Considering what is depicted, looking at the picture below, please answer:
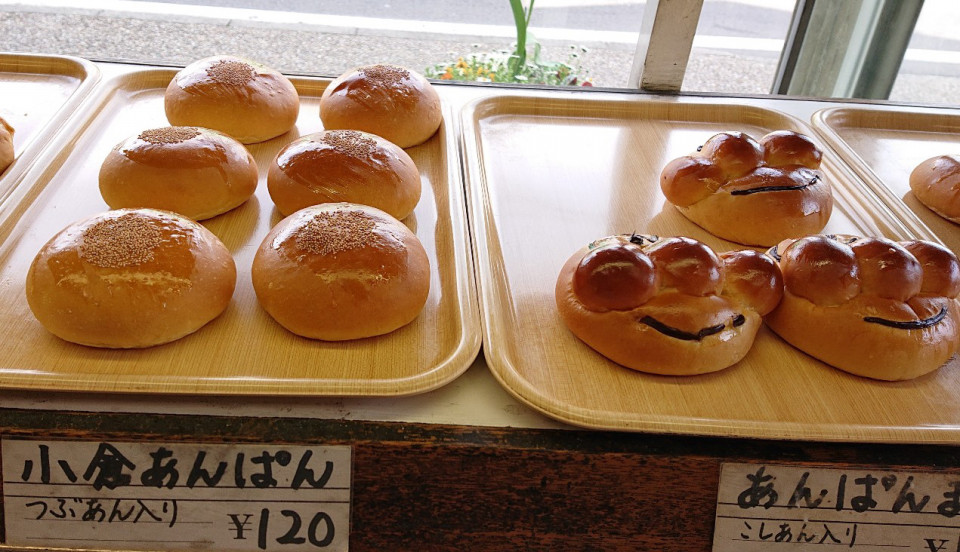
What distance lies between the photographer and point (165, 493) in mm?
965

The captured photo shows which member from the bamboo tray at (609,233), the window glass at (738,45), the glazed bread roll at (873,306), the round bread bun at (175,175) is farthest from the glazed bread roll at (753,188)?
the window glass at (738,45)

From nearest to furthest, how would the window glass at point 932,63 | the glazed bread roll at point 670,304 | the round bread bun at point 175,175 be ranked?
Result: the glazed bread roll at point 670,304
the round bread bun at point 175,175
the window glass at point 932,63

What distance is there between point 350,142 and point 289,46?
1.54 meters

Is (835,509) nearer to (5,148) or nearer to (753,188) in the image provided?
(753,188)

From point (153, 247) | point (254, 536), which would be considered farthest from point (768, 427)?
point (153, 247)

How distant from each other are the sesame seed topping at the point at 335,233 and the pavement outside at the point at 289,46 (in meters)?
1.46

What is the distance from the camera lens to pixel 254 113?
160 centimetres

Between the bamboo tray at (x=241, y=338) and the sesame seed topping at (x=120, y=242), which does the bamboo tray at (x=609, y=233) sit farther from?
the sesame seed topping at (x=120, y=242)

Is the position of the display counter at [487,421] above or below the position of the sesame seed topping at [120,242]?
below

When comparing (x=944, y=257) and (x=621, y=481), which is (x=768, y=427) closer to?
(x=621, y=481)

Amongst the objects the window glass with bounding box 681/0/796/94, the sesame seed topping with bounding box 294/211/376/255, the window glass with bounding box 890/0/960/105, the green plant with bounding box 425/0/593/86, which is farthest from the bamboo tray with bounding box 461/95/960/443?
the window glass with bounding box 890/0/960/105

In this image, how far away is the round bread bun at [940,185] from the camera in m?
1.50

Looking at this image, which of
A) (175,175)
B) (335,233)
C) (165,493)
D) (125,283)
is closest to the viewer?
(165,493)

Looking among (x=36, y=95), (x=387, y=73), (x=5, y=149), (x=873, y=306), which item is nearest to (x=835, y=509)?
(x=873, y=306)
